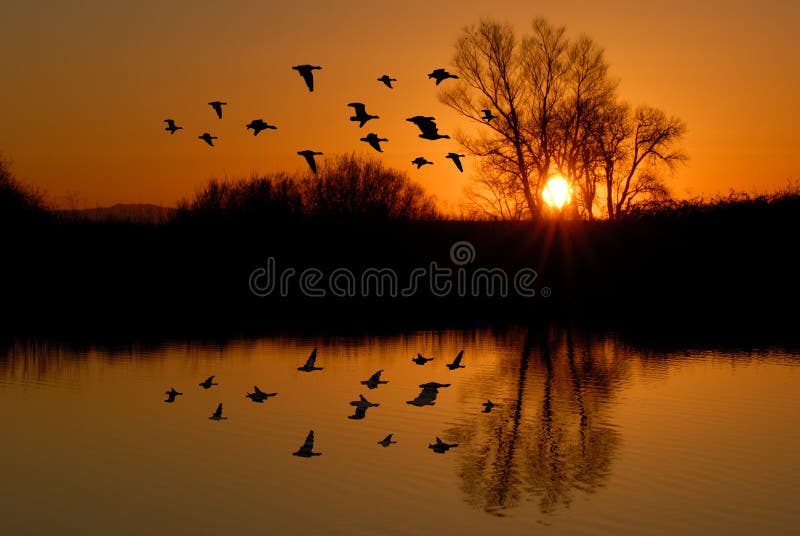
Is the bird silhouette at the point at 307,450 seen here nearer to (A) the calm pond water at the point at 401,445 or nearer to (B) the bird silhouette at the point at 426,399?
(A) the calm pond water at the point at 401,445

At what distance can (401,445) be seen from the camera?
17.9 meters

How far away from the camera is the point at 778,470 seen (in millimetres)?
16203

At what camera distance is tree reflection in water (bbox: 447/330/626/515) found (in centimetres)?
1526

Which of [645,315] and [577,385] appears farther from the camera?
[645,315]

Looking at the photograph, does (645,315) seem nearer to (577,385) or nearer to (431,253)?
(431,253)

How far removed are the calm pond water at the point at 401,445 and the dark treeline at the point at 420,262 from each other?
1379cm

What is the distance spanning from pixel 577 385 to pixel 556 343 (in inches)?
315

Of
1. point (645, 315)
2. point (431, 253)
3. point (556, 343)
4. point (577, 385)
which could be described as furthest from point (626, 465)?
point (431, 253)

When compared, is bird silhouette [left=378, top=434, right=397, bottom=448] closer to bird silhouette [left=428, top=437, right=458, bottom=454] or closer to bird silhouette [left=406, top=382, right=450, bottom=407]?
bird silhouette [left=428, top=437, right=458, bottom=454]

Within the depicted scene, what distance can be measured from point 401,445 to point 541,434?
2820 millimetres

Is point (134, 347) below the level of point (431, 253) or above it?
below
